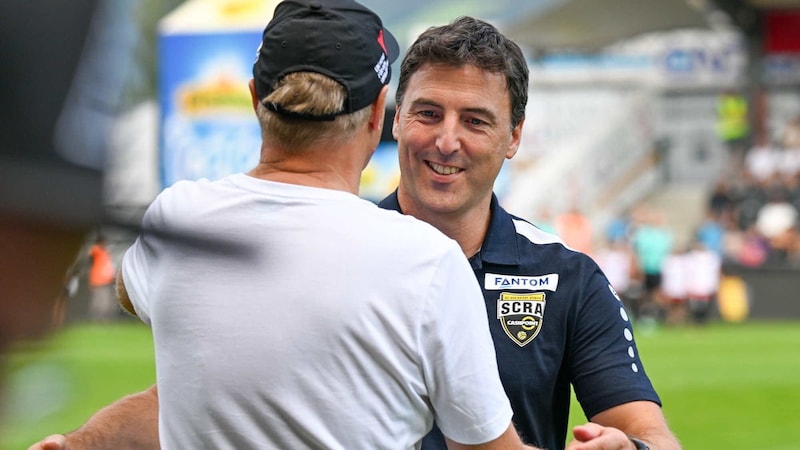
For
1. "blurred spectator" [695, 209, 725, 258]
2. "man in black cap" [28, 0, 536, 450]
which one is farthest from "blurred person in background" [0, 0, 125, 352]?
"blurred spectator" [695, 209, 725, 258]

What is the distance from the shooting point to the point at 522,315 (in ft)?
9.09

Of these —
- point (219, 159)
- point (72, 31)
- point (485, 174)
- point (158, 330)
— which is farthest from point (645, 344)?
point (72, 31)

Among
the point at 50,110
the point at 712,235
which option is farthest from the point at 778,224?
the point at 50,110

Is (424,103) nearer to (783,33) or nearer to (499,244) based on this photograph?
(499,244)

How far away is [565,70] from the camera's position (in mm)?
28781

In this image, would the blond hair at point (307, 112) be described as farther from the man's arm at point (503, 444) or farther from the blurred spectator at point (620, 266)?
the blurred spectator at point (620, 266)

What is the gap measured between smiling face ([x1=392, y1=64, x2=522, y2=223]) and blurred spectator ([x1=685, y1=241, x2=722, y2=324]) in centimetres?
1860

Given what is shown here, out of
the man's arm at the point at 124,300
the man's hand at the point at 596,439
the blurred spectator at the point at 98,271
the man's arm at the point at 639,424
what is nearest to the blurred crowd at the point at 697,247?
the man's arm at the point at 639,424

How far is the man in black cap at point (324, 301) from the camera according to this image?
185 centimetres

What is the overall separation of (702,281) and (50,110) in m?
20.9

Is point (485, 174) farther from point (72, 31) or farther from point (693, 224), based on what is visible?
point (693, 224)

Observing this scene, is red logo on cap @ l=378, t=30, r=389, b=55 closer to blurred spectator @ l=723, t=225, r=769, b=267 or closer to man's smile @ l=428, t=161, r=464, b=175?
man's smile @ l=428, t=161, r=464, b=175

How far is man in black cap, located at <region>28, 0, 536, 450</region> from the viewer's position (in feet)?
6.06

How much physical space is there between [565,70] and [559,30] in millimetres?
2621
